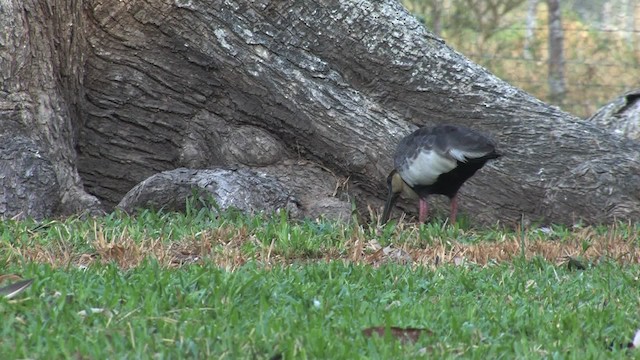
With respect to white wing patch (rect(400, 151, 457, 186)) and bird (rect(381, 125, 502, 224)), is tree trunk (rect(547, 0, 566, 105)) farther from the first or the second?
white wing patch (rect(400, 151, 457, 186))

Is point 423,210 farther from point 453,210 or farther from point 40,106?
point 40,106

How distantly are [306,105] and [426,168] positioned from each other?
3.20ft

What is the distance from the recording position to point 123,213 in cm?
766

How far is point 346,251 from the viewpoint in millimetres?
6676

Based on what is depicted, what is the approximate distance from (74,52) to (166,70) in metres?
0.63

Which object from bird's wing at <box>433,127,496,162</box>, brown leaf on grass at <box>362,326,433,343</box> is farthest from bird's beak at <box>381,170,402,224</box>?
brown leaf on grass at <box>362,326,433,343</box>

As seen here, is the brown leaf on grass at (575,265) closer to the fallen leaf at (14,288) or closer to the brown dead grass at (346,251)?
the brown dead grass at (346,251)

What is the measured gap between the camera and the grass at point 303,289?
443cm

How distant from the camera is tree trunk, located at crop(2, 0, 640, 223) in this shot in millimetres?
8227

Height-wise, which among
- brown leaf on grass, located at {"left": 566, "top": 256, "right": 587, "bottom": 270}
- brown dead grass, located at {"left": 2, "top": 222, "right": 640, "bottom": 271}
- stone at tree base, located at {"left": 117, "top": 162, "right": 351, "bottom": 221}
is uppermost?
brown leaf on grass, located at {"left": 566, "top": 256, "right": 587, "bottom": 270}

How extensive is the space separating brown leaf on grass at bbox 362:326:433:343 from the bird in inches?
117

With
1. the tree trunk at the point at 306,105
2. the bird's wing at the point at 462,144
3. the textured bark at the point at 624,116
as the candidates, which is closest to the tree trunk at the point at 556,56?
the textured bark at the point at 624,116

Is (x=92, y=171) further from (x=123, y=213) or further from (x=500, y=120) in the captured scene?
(x=500, y=120)

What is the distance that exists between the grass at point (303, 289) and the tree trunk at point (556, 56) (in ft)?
20.0
